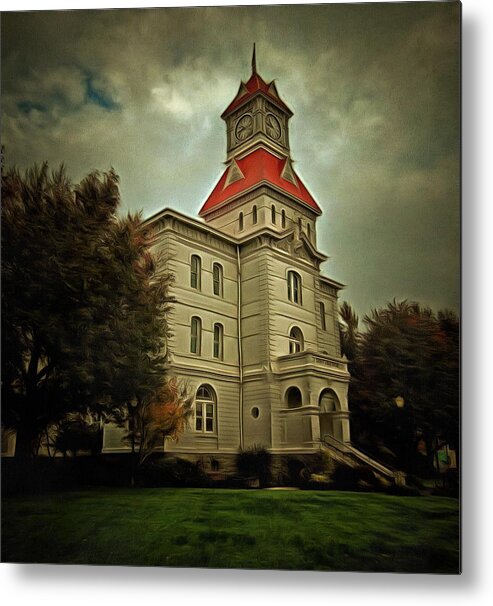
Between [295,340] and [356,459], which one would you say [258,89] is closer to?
[295,340]

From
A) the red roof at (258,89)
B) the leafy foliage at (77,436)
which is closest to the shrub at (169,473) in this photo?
the leafy foliage at (77,436)

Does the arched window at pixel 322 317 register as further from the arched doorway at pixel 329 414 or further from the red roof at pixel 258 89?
the red roof at pixel 258 89

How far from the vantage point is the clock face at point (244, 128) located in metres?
7.46

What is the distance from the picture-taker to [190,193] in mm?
7477

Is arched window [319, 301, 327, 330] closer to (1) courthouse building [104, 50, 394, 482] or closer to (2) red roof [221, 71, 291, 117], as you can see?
(1) courthouse building [104, 50, 394, 482]

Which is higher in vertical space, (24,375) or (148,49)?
(148,49)

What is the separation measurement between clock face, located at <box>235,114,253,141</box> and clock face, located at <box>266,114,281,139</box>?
0.63ft

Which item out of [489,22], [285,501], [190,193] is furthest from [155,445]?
[489,22]

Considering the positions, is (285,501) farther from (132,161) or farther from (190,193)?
(132,161)

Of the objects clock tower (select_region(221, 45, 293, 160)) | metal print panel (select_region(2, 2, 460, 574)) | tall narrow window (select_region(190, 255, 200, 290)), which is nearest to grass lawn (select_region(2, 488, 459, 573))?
metal print panel (select_region(2, 2, 460, 574))

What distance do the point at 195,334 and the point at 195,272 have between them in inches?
26.2

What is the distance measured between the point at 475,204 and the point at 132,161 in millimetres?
3545

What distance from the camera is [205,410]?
7.22 meters

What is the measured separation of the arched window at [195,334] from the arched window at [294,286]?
1.00m
